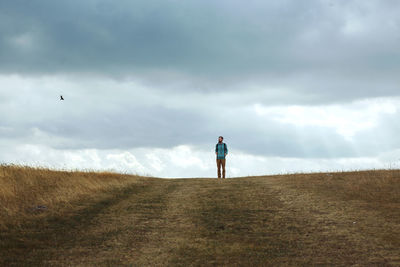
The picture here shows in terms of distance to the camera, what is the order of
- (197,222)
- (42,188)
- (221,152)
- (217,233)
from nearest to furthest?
(217,233), (197,222), (42,188), (221,152)

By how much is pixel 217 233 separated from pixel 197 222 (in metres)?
1.50

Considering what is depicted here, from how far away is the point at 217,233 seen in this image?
13359 mm

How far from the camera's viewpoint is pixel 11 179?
804 inches

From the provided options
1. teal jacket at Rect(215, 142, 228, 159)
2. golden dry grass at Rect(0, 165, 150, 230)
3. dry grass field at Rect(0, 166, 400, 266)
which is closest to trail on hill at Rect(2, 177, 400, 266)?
dry grass field at Rect(0, 166, 400, 266)

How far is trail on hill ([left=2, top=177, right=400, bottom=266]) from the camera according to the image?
36.0 ft

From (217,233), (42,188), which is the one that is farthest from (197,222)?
(42,188)

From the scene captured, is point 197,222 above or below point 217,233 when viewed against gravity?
above

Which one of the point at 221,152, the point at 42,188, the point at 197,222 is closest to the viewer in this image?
the point at 197,222

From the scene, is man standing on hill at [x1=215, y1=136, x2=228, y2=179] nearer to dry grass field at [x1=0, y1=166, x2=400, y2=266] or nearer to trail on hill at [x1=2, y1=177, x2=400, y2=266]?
dry grass field at [x1=0, y1=166, x2=400, y2=266]

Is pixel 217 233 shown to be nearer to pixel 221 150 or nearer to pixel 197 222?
pixel 197 222

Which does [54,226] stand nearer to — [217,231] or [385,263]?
[217,231]

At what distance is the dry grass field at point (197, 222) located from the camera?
36.4 ft

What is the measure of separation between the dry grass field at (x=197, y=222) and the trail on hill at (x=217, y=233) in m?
0.03

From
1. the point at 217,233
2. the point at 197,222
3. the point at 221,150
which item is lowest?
the point at 217,233
